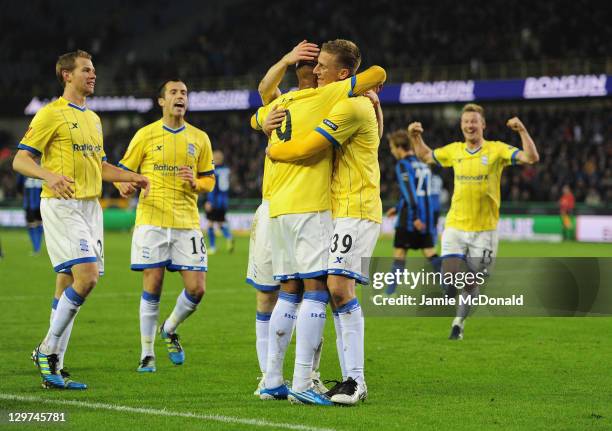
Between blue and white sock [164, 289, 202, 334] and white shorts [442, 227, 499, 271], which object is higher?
white shorts [442, 227, 499, 271]

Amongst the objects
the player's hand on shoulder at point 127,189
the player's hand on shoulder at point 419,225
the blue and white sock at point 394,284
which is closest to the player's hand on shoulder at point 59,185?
the player's hand on shoulder at point 127,189

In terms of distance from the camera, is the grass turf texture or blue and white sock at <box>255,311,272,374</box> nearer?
the grass turf texture

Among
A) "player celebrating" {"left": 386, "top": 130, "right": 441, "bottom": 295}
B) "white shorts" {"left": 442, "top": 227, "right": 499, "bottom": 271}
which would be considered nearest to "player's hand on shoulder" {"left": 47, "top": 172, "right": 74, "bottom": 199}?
"white shorts" {"left": 442, "top": 227, "right": 499, "bottom": 271}

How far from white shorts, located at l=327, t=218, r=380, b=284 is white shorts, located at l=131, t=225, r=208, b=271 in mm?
2316

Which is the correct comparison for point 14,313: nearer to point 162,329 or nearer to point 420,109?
point 162,329

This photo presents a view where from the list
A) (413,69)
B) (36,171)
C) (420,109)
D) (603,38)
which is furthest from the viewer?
(420,109)

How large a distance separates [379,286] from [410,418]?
397 inches

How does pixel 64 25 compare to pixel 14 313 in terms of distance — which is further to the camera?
pixel 64 25

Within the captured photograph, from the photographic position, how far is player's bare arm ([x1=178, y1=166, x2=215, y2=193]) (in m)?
8.74

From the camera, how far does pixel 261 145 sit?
42.8 meters

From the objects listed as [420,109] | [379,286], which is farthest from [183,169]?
[420,109]

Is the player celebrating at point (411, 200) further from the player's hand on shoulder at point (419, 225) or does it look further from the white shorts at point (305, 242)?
the white shorts at point (305, 242)

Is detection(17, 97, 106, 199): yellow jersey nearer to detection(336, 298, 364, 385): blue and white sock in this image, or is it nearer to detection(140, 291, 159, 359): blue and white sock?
detection(140, 291, 159, 359): blue and white sock

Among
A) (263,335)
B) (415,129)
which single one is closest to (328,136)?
(263,335)
